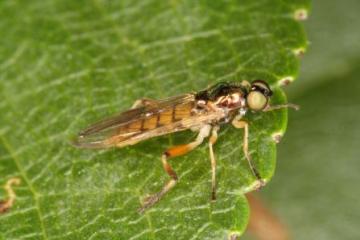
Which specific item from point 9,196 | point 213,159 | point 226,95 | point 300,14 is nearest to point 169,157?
point 213,159

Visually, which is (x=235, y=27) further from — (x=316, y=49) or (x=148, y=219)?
(x=148, y=219)

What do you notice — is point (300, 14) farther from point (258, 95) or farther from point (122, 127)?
point (122, 127)

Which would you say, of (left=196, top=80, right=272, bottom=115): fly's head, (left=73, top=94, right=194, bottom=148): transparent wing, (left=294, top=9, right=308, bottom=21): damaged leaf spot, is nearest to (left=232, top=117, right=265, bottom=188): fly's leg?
(left=196, top=80, right=272, bottom=115): fly's head

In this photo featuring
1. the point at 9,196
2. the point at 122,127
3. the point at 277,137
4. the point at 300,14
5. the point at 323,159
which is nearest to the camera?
the point at 277,137

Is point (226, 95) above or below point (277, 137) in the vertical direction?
above

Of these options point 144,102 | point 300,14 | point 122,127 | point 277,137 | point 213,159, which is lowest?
point 213,159

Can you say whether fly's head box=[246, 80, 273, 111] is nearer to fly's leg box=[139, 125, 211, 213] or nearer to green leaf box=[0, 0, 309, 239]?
green leaf box=[0, 0, 309, 239]

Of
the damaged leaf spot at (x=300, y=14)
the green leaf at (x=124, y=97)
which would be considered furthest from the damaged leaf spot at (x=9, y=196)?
the damaged leaf spot at (x=300, y=14)

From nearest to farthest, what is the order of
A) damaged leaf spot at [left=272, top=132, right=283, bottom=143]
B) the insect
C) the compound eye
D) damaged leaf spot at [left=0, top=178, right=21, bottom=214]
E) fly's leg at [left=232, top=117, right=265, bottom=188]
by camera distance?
fly's leg at [left=232, top=117, right=265, bottom=188], damaged leaf spot at [left=272, top=132, right=283, bottom=143], damaged leaf spot at [left=0, top=178, right=21, bottom=214], the compound eye, the insect
